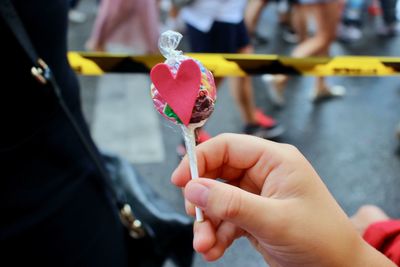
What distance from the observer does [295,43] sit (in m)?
3.48

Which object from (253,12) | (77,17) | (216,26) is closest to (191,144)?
(216,26)

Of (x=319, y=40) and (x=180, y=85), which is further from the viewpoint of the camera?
(x=319, y=40)

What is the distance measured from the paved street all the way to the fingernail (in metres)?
1.28

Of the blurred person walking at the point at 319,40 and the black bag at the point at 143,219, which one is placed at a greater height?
the black bag at the point at 143,219

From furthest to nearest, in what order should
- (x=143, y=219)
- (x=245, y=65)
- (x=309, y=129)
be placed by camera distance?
(x=309, y=129), (x=245, y=65), (x=143, y=219)

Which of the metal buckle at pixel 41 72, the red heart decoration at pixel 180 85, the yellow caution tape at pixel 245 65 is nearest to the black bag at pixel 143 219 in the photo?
the metal buckle at pixel 41 72

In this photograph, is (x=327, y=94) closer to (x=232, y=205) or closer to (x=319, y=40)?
(x=319, y=40)

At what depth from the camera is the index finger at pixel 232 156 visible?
2.18ft

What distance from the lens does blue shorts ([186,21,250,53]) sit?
6.34 feet

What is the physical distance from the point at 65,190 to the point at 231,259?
0.39 meters

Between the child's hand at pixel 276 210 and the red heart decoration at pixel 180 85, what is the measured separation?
11 centimetres

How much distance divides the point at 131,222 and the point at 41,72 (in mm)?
426

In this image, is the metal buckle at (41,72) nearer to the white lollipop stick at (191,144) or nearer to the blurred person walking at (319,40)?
the white lollipop stick at (191,144)

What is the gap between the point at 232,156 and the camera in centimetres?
70
